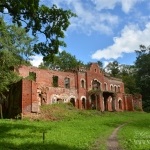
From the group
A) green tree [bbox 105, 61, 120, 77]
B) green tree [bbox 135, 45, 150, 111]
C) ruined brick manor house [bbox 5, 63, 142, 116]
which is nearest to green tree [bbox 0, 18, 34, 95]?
ruined brick manor house [bbox 5, 63, 142, 116]

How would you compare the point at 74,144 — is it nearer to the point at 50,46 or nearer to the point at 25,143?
the point at 25,143

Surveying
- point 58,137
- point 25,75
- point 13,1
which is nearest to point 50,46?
point 13,1

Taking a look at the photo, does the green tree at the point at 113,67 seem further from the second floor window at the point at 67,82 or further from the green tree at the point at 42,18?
the green tree at the point at 42,18

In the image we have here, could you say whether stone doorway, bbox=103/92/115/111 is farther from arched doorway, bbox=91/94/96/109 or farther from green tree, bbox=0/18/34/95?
green tree, bbox=0/18/34/95

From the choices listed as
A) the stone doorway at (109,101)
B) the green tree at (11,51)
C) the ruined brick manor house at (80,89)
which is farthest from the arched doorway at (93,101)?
the green tree at (11,51)

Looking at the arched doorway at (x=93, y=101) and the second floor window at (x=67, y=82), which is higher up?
the second floor window at (x=67, y=82)

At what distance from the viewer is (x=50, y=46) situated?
17.5 meters

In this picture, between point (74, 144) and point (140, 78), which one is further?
point (140, 78)

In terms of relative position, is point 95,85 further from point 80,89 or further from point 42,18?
A: point 42,18

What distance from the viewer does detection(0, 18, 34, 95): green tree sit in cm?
3025

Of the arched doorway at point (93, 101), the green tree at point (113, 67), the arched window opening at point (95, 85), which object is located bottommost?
the arched doorway at point (93, 101)

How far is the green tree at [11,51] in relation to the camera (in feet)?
99.2

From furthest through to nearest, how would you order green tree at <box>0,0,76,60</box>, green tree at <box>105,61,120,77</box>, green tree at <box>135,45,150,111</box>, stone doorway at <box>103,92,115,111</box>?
1. green tree at <box>105,61,120,77</box>
2. green tree at <box>135,45,150,111</box>
3. stone doorway at <box>103,92,115,111</box>
4. green tree at <box>0,0,76,60</box>

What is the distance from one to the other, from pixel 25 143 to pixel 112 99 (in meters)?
32.9
